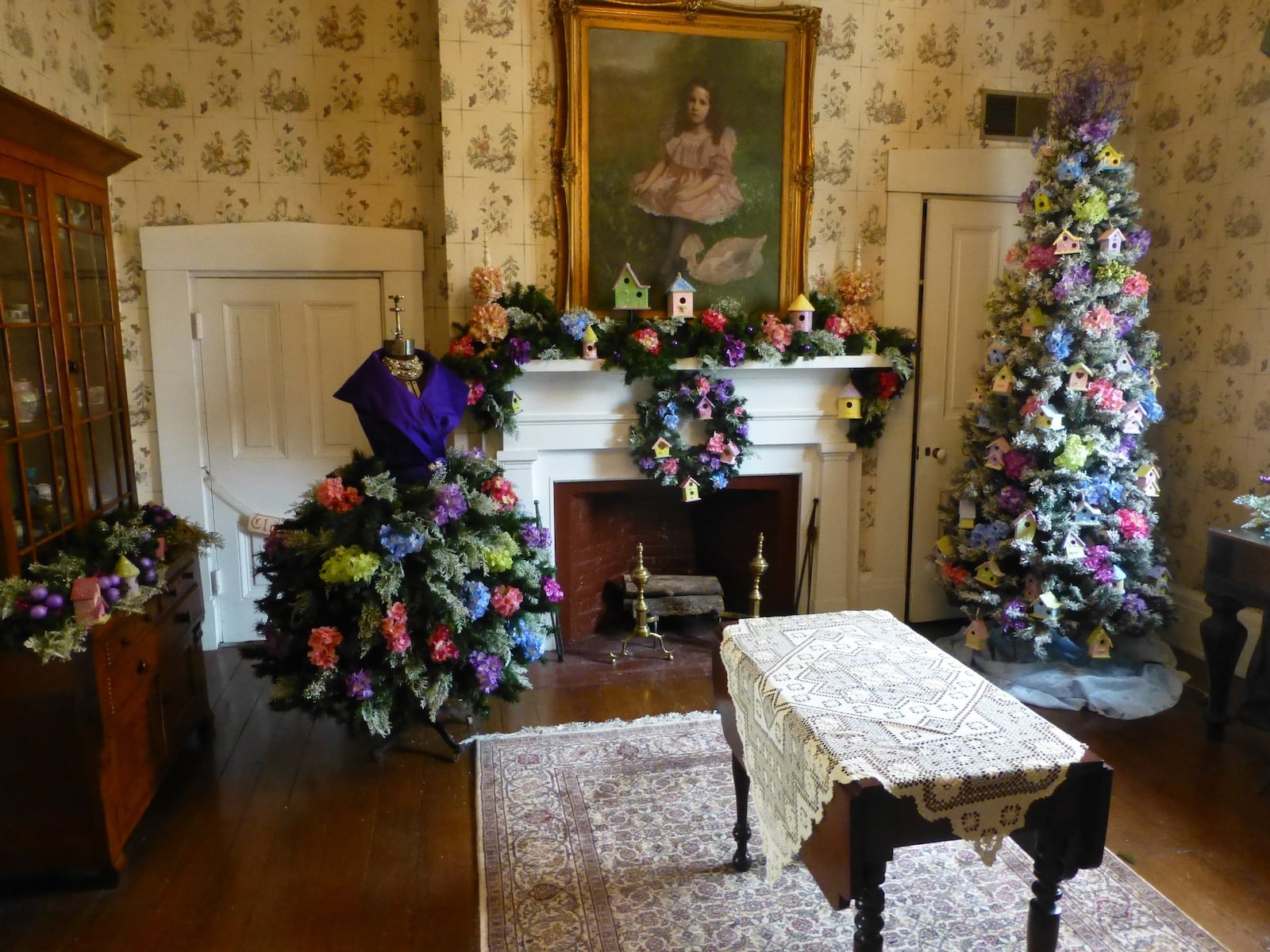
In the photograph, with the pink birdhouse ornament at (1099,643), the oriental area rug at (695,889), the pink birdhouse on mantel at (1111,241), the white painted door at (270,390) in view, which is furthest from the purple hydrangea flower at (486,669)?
the pink birdhouse on mantel at (1111,241)

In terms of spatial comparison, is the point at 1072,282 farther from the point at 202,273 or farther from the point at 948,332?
the point at 202,273

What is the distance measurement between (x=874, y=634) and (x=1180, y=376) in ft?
8.94

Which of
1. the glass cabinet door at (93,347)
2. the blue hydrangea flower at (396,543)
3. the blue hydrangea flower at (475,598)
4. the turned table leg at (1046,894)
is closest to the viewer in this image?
the turned table leg at (1046,894)

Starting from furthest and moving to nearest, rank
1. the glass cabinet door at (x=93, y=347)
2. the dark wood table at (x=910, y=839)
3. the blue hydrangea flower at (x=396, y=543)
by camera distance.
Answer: the blue hydrangea flower at (x=396, y=543) < the glass cabinet door at (x=93, y=347) < the dark wood table at (x=910, y=839)

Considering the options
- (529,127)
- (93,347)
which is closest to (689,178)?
(529,127)

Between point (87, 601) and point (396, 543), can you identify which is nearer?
point (87, 601)

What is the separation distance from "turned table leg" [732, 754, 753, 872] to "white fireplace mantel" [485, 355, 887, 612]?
189 cm

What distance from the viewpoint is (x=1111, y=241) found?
11.1 feet

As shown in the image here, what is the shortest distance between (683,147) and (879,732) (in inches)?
114

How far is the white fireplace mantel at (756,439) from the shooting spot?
3867 mm

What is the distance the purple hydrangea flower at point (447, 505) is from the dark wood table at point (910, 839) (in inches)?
63.6

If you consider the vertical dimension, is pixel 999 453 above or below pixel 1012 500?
above

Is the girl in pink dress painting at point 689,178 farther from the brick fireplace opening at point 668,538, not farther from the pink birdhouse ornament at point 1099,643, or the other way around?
the pink birdhouse ornament at point 1099,643

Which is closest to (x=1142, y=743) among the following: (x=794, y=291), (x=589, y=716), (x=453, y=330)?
(x=589, y=716)
